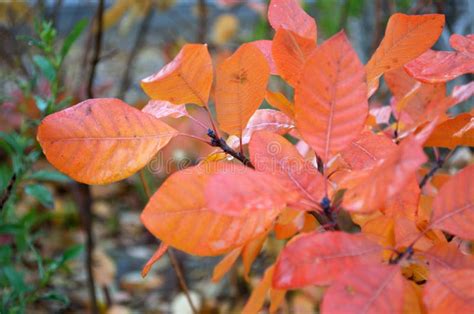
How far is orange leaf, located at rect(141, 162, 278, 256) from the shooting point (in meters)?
0.40

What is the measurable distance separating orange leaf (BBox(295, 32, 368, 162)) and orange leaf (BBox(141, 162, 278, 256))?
0.07 meters

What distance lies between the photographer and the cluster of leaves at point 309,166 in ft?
1.26

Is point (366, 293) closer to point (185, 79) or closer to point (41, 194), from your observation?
point (185, 79)

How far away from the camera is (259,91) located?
49 cm

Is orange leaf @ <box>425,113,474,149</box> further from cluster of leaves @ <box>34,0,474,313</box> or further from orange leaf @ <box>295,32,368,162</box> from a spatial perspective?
orange leaf @ <box>295,32,368,162</box>

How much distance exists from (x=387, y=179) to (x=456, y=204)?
3.7 inches

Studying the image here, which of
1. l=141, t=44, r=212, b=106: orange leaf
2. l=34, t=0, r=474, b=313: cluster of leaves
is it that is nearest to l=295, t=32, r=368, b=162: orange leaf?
l=34, t=0, r=474, b=313: cluster of leaves

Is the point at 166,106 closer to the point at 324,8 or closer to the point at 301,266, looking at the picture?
the point at 301,266

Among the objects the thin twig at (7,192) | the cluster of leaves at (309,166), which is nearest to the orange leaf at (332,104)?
the cluster of leaves at (309,166)

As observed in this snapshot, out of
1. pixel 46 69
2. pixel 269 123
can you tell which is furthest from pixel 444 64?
pixel 46 69

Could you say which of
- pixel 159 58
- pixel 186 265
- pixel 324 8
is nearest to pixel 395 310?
pixel 186 265

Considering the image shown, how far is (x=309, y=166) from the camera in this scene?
0.47 meters

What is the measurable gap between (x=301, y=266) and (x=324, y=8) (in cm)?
253

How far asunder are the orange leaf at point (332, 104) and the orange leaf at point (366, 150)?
0.22ft
